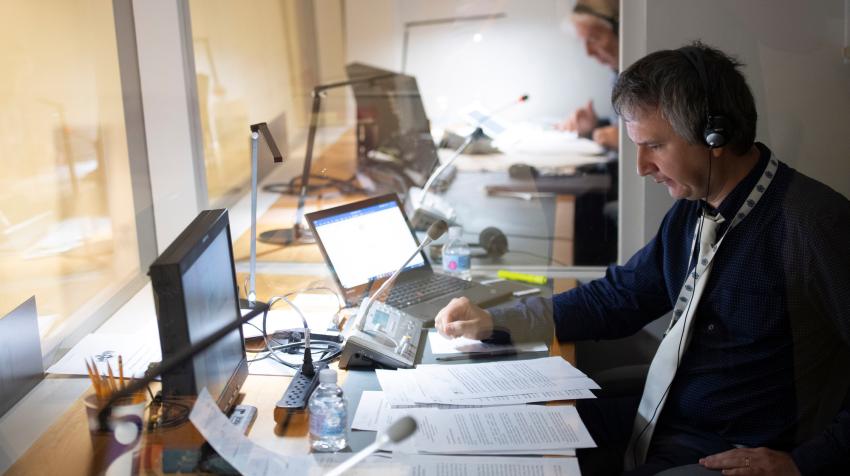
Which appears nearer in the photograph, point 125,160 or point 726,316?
point 726,316

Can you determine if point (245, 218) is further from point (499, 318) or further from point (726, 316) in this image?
point (726, 316)

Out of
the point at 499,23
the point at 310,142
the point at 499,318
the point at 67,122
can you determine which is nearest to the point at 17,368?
the point at 67,122

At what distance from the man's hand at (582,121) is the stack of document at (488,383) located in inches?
40.7

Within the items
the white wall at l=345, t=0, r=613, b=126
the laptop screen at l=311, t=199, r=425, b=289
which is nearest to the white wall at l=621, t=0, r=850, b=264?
the white wall at l=345, t=0, r=613, b=126

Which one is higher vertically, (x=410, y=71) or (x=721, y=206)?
(x=410, y=71)

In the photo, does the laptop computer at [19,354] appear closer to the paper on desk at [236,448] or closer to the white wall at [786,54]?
the paper on desk at [236,448]

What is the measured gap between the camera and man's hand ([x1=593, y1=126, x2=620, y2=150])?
2.64 metres

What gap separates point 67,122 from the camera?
7.14 feet

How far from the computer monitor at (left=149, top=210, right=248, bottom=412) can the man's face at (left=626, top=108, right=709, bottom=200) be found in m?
0.88

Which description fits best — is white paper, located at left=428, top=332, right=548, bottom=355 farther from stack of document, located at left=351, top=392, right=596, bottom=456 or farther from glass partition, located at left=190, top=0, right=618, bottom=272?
glass partition, located at left=190, top=0, right=618, bottom=272

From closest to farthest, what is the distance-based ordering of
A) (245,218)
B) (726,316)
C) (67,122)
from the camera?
1. (726,316)
2. (67,122)
3. (245,218)

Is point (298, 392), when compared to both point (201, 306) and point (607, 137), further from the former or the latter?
point (607, 137)

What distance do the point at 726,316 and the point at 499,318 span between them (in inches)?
20.2

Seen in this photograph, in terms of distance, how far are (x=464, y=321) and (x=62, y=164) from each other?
3.66 ft
